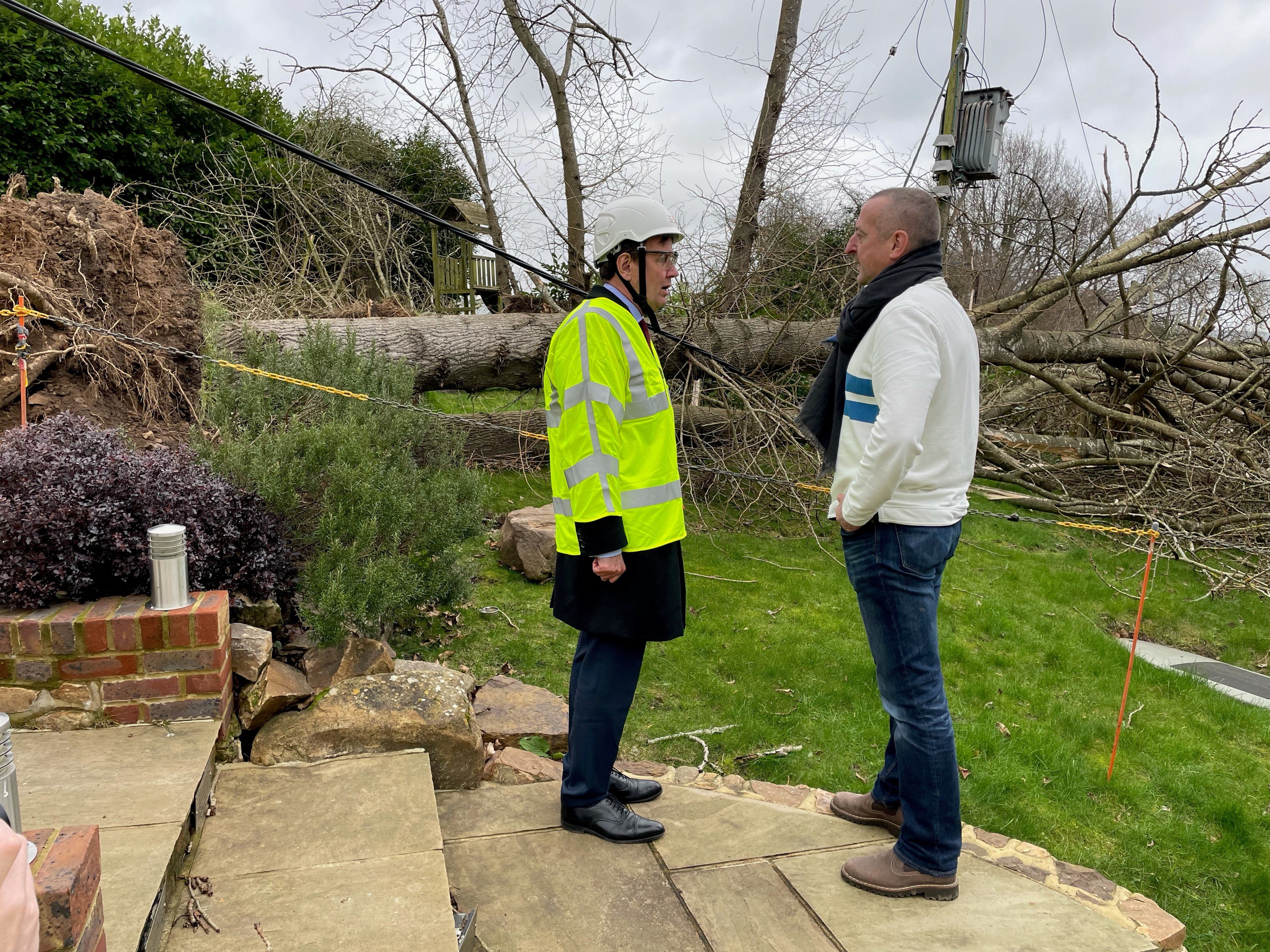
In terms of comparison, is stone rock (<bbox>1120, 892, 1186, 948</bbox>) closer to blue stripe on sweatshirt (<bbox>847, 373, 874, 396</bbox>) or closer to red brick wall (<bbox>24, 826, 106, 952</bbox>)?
blue stripe on sweatshirt (<bbox>847, 373, 874, 396</bbox>)

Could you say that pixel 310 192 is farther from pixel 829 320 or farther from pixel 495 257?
pixel 829 320

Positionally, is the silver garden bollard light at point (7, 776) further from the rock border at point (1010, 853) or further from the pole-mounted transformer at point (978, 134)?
the pole-mounted transformer at point (978, 134)

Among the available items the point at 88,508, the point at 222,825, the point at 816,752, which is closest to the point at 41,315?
the point at 88,508

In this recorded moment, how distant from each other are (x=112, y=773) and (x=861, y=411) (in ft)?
7.50

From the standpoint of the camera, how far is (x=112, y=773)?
2.36 meters

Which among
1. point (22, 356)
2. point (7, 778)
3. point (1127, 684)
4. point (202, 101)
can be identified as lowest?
point (1127, 684)

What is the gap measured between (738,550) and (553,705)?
125 inches

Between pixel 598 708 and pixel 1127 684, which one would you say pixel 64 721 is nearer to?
pixel 598 708

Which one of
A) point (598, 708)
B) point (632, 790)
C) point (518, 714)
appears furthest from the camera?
point (518, 714)

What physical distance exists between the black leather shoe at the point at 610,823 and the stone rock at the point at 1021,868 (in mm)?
1116

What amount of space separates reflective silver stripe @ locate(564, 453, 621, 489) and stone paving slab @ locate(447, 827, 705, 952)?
1.14 meters

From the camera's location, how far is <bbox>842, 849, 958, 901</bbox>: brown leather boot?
2.51 metres

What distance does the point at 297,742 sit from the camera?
111 inches

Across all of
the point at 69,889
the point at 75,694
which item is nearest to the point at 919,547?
the point at 69,889
